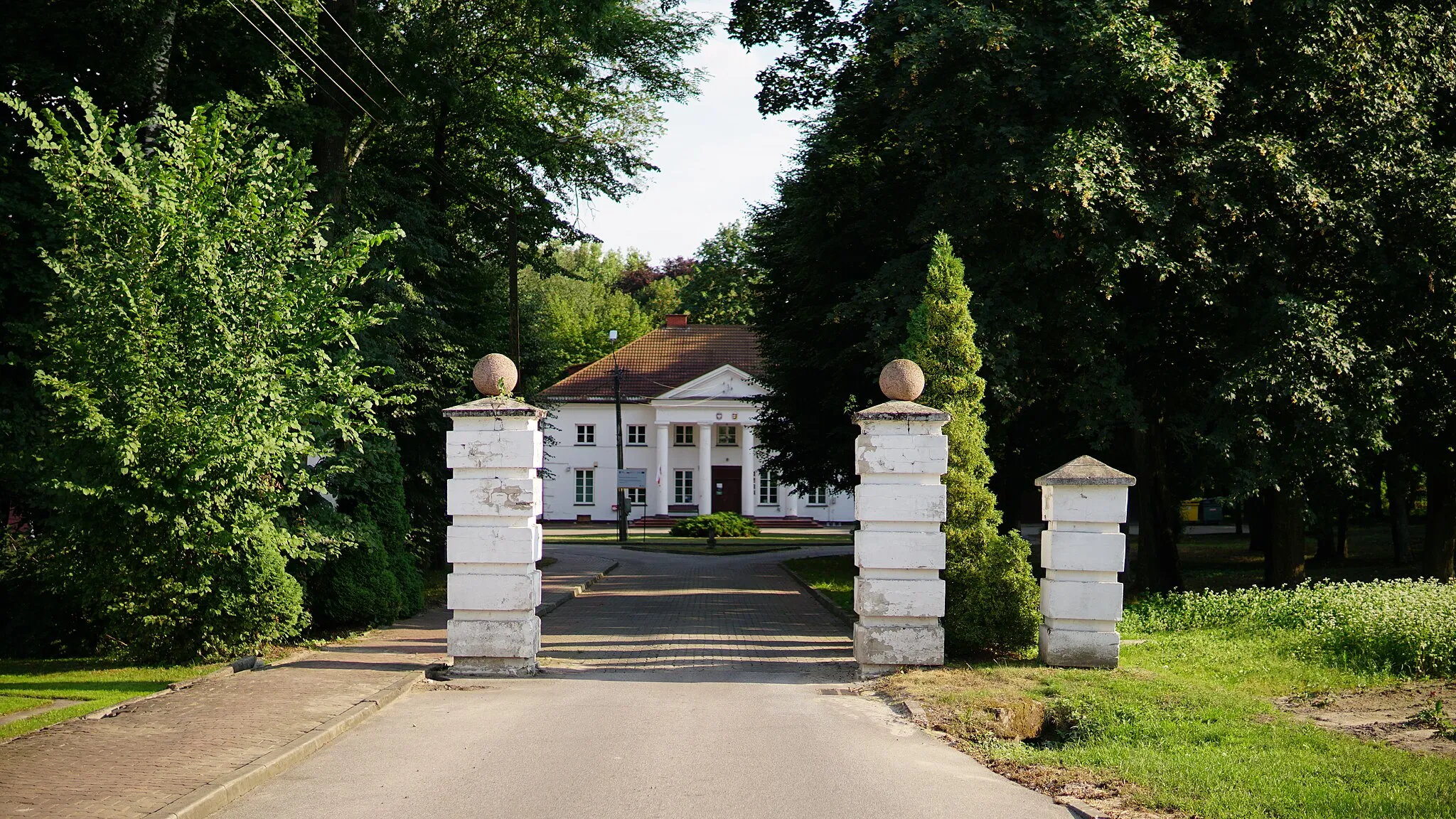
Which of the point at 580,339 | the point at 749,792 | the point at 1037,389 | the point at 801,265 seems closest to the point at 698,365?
the point at 580,339

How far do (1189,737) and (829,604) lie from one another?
1238 cm

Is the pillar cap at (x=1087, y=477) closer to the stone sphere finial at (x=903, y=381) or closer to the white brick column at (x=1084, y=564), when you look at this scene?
the white brick column at (x=1084, y=564)

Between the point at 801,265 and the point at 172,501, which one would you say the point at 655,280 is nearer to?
the point at 801,265

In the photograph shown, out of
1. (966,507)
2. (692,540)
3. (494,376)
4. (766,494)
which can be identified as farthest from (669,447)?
(494,376)

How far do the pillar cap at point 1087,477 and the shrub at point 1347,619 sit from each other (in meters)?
2.86

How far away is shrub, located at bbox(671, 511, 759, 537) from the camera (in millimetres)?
52094

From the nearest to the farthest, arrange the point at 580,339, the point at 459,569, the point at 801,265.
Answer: the point at 459,569, the point at 801,265, the point at 580,339

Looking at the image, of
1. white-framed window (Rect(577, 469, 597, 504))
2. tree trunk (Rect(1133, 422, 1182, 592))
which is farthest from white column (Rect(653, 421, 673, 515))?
tree trunk (Rect(1133, 422, 1182, 592))

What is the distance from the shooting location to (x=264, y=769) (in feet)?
25.7

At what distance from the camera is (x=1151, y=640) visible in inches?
571

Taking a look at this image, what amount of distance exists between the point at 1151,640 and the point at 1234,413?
5.63 meters

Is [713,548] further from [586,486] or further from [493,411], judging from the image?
[493,411]

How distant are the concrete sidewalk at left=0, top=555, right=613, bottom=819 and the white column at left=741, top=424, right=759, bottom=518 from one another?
50.1m

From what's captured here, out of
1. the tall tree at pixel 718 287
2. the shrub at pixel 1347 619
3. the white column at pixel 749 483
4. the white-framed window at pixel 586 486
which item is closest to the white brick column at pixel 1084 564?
the shrub at pixel 1347 619
